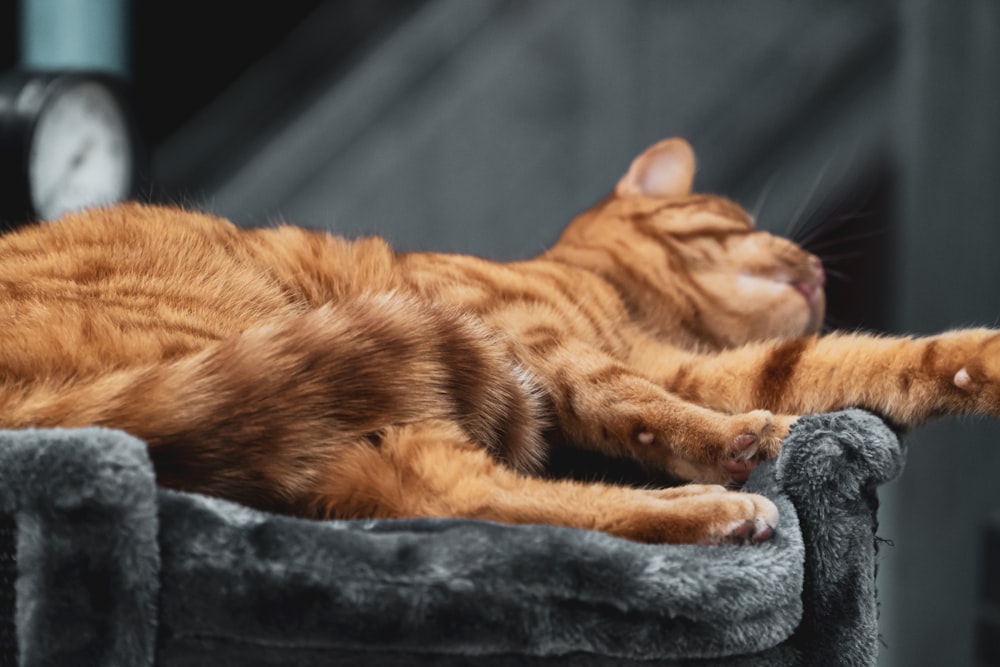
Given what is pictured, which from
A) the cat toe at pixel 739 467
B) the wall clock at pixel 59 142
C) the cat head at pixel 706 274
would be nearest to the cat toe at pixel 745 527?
the cat toe at pixel 739 467

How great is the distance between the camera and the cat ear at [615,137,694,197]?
6.08 feet

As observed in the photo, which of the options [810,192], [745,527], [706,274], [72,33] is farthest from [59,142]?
[745,527]

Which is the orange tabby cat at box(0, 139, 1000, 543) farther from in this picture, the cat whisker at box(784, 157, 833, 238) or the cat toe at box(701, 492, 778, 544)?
the cat whisker at box(784, 157, 833, 238)

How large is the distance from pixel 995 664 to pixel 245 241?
2026mm

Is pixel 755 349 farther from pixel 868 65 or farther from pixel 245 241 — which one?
pixel 868 65

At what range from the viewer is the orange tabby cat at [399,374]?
0.81m

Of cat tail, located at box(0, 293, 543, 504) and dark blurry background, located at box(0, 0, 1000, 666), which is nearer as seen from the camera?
cat tail, located at box(0, 293, 543, 504)

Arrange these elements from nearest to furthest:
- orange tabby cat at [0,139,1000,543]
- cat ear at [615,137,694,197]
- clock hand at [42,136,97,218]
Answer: orange tabby cat at [0,139,1000,543] → cat ear at [615,137,694,197] → clock hand at [42,136,97,218]

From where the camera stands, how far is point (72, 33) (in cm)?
274

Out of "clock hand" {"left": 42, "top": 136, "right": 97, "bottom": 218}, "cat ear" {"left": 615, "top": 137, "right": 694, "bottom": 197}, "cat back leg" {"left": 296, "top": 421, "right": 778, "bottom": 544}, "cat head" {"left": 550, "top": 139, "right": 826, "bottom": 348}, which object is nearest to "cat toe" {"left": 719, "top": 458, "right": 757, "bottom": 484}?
"cat back leg" {"left": 296, "top": 421, "right": 778, "bottom": 544}

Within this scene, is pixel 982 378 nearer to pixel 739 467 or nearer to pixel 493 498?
pixel 739 467

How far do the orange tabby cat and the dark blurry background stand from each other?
118 centimetres

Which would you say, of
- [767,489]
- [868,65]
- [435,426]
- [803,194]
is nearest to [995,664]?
[803,194]

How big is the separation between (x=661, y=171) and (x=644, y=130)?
1.04m
